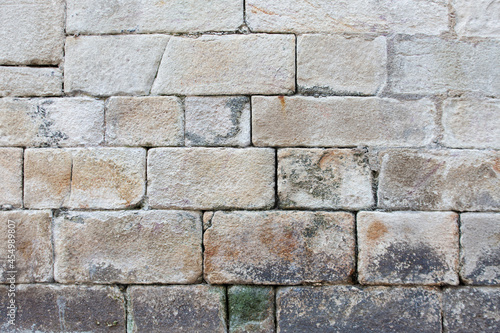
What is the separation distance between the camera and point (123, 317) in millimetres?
2033

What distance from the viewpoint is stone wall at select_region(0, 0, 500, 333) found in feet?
6.55

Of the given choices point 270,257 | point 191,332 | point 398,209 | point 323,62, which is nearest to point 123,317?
point 191,332

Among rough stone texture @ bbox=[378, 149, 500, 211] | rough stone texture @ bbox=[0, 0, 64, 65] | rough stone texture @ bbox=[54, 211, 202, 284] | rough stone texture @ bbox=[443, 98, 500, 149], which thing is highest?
rough stone texture @ bbox=[0, 0, 64, 65]

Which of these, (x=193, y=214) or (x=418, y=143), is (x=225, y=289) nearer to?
(x=193, y=214)

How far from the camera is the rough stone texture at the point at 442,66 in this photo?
2.03m

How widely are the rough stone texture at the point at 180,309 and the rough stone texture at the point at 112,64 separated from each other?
1.34m

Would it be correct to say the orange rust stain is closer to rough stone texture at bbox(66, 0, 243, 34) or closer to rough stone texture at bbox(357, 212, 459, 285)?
rough stone texture at bbox(357, 212, 459, 285)

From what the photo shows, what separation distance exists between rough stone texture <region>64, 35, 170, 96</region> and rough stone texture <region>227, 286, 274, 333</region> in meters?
1.50

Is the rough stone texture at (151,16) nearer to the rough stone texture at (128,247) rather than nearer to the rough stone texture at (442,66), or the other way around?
the rough stone texture at (442,66)

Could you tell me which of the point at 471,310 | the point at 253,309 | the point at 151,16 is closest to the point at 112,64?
the point at 151,16

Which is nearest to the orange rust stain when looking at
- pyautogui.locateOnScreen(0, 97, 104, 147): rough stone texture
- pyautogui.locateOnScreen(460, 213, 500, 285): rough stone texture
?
pyautogui.locateOnScreen(460, 213, 500, 285): rough stone texture

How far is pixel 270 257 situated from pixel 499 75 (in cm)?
191

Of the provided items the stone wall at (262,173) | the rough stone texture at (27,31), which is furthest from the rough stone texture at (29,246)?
the rough stone texture at (27,31)

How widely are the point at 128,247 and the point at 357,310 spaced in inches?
60.4
